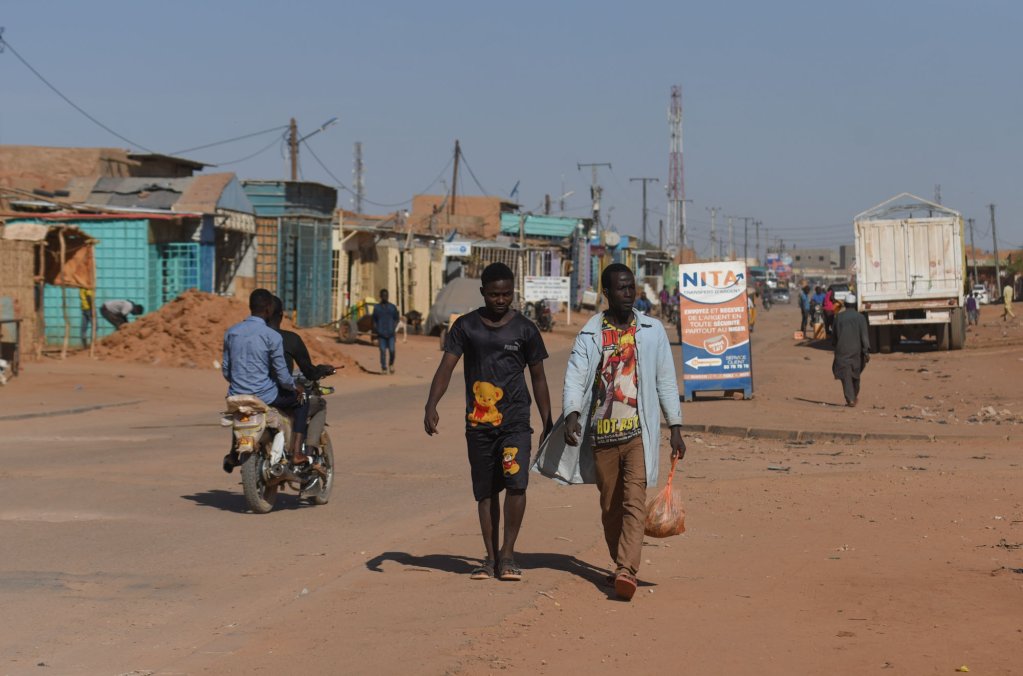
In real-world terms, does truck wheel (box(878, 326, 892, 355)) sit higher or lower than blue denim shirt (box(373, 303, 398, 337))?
lower

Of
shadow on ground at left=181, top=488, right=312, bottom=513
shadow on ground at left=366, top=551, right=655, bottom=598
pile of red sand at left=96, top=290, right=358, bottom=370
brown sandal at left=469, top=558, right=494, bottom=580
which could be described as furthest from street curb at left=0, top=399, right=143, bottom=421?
brown sandal at left=469, top=558, right=494, bottom=580

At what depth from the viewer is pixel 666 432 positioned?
17141 millimetres

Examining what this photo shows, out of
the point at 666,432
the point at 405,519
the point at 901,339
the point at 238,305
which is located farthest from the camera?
the point at 901,339

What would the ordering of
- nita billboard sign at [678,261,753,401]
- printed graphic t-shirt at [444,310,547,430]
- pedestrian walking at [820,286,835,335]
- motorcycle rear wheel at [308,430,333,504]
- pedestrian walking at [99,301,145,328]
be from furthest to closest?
pedestrian walking at [820,286,835,335] < pedestrian walking at [99,301,145,328] < nita billboard sign at [678,261,753,401] < motorcycle rear wheel at [308,430,333,504] < printed graphic t-shirt at [444,310,547,430]

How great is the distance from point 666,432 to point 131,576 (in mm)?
10017

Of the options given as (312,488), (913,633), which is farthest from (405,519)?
(913,633)

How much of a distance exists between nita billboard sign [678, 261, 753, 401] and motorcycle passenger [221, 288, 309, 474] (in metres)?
10.7

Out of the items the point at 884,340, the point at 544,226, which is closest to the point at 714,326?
the point at 884,340

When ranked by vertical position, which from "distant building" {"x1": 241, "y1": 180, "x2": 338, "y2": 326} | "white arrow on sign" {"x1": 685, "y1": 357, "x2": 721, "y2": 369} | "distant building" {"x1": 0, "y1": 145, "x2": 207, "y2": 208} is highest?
"distant building" {"x1": 0, "y1": 145, "x2": 207, "y2": 208}

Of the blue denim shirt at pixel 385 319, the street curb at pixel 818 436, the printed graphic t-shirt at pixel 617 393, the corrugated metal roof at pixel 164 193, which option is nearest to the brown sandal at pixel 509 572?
the printed graphic t-shirt at pixel 617 393

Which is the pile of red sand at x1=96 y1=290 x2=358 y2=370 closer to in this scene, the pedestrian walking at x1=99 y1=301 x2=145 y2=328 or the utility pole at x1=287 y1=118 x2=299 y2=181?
the pedestrian walking at x1=99 y1=301 x2=145 y2=328

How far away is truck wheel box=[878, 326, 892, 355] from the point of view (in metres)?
38.3

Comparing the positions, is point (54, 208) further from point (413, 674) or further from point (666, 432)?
point (413, 674)

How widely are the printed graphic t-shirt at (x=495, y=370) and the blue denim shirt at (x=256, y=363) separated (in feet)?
10.5
